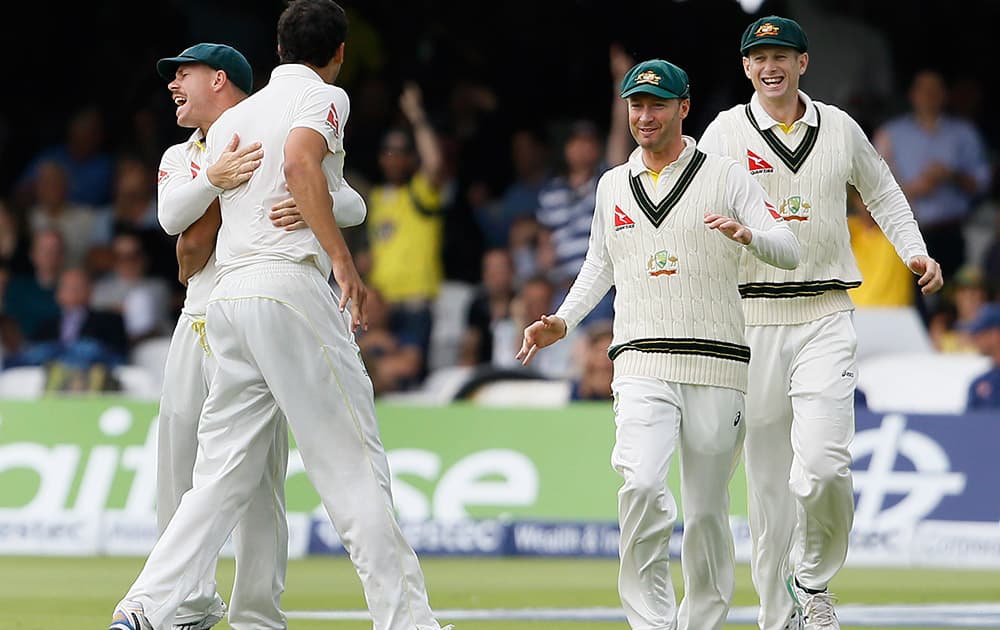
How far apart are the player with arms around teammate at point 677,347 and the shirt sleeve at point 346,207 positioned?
929 millimetres

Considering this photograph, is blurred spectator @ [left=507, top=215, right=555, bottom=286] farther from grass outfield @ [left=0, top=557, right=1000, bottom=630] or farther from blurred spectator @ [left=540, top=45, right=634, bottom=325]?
grass outfield @ [left=0, top=557, right=1000, bottom=630]

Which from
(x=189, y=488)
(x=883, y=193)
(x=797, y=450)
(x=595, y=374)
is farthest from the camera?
(x=595, y=374)

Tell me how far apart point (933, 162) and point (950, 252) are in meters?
0.86

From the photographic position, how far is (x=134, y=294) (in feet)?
56.9

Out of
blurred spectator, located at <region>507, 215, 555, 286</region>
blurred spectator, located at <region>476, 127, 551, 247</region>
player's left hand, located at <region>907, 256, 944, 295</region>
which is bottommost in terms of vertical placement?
blurred spectator, located at <region>507, 215, 555, 286</region>

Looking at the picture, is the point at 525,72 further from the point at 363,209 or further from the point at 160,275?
the point at 363,209

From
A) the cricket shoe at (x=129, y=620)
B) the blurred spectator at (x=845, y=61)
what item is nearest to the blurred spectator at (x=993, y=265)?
the blurred spectator at (x=845, y=61)

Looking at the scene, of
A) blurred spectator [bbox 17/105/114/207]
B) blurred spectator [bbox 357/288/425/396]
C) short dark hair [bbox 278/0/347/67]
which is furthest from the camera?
blurred spectator [bbox 17/105/114/207]

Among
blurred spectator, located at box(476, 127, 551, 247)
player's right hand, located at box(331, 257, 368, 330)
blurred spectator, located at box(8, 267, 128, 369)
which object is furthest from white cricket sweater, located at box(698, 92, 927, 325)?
blurred spectator, located at box(476, 127, 551, 247)

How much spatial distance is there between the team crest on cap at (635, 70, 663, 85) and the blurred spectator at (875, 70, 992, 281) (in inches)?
375

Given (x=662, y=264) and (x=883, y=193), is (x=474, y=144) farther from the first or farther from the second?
(x=662, y=264)

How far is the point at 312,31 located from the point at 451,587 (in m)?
5.31

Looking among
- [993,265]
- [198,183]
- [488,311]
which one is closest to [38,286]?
[488,311]

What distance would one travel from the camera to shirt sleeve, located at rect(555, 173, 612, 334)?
7950 millimetres
